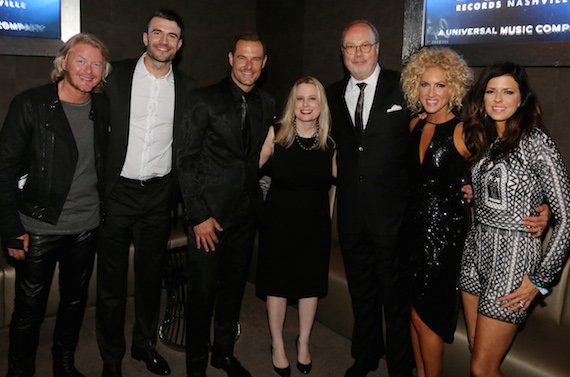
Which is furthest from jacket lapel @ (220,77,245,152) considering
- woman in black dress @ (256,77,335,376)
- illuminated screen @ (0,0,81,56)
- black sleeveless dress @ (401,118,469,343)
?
illuminated screen @ (0,0,81,56)

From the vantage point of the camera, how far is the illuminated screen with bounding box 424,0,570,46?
2.93 m

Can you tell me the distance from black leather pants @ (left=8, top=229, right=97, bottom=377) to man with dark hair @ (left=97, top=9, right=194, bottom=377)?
0.42ft

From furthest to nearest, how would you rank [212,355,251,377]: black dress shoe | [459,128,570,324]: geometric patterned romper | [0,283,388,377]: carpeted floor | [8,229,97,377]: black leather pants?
[0,283,388,377]: carpeted floor → [212,355,251,377]: black dress shoe → [8,229,97,377]: black leather pants → [459,128,570,324]: geometric patterned romper

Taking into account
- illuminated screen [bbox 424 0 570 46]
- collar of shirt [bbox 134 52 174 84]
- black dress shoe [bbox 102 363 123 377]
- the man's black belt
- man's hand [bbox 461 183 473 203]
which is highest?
illuminated screen [bbox 424 0 570 46]

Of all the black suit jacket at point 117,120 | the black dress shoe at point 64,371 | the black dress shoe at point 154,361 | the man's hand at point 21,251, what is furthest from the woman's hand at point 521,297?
the black dress shoe at point 64,371

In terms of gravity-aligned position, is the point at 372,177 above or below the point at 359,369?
above

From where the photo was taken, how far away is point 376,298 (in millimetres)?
2941

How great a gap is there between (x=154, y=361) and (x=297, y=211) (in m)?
1.26

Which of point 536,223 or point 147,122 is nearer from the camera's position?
point 536,223

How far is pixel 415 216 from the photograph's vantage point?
8.36ft

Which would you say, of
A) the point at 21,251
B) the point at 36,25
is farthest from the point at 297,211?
the point at 36,25

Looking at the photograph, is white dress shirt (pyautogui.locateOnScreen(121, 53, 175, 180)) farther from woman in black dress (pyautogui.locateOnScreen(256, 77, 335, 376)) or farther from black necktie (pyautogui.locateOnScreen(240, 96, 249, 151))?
woman in black dress (pyautogui.locateOnScreen(256, 77, 335, 376))

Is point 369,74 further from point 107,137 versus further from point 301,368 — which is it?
point 301,368

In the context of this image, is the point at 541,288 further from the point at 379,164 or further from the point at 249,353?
the point at 249,353
